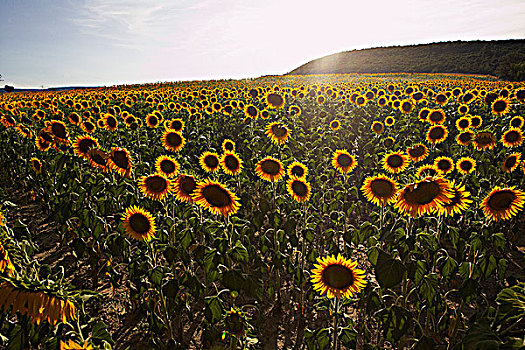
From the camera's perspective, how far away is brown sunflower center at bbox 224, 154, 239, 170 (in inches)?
178

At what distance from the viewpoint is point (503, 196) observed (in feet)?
10.9

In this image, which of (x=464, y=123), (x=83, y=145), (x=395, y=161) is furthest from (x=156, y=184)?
(x=464, y=123)

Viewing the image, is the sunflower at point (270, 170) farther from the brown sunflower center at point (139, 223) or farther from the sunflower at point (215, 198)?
the brown sunflower center at point (139, 223)

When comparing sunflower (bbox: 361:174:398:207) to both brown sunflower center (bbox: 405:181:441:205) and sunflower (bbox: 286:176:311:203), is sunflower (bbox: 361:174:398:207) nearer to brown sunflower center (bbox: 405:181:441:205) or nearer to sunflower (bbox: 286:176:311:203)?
brown sunflower center (bbox: 405:181:441:205)

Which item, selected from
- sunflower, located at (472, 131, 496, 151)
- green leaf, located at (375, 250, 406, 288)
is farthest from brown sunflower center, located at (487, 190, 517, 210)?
sunflower, located at (472, 131, 496, 151)

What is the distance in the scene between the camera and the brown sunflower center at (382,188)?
3.53 metres

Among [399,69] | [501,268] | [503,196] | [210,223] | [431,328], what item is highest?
[399,69]

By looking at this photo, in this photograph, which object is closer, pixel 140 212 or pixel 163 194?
pixel 140 212

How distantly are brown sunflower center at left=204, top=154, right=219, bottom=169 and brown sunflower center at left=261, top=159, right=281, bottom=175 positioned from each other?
78 cm

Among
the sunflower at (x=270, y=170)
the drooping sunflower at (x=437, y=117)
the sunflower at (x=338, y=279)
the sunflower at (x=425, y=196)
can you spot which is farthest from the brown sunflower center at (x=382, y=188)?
the drooping sunflower at (x=437, y=117)

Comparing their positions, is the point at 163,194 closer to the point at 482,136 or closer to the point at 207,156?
the point at 207,156

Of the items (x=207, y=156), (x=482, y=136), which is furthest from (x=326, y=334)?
(x=482, y=136)

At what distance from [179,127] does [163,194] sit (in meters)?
4.46

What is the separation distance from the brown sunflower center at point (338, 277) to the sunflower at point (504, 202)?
1944 mm
